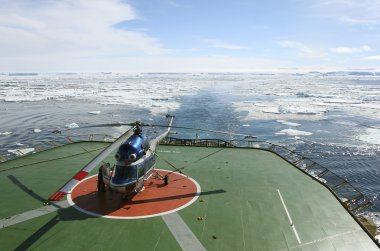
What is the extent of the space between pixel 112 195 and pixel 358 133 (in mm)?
44281

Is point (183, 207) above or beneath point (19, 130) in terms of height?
above

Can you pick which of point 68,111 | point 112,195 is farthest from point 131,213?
point 68,111

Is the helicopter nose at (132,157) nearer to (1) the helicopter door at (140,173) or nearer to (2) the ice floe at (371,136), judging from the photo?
(1) the helicopter door at (140,173)

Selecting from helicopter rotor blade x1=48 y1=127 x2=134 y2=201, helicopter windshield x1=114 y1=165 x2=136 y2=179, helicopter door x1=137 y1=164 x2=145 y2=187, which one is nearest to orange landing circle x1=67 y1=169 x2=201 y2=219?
helicopter door x1=137 y1=164 x2=145 y2=187

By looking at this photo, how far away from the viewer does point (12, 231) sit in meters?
Answer: 12.3

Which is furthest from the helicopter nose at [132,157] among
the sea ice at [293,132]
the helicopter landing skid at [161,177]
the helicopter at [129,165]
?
the sea ice at [293,132]

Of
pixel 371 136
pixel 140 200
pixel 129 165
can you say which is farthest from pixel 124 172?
pixel 371 136

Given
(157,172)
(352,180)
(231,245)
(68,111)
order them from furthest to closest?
(68,111)
(352,180)
(157,172)
(231,245)

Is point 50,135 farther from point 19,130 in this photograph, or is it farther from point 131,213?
point 131,213

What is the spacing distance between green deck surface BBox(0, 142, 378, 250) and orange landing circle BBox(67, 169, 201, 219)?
0.50 m

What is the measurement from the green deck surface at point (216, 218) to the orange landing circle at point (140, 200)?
1.63 ft

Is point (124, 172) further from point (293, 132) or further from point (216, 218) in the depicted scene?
point (293, 132)

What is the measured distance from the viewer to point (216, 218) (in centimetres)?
1365

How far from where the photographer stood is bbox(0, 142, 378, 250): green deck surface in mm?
11797
